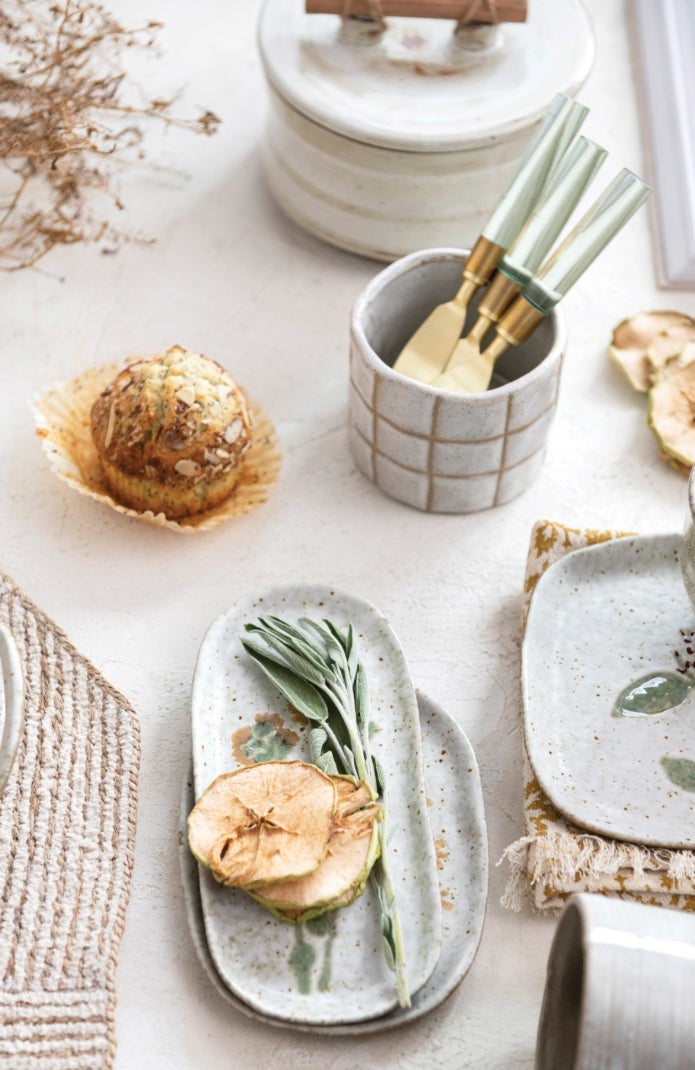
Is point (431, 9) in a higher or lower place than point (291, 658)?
higher

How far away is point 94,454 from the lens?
0.79 meters

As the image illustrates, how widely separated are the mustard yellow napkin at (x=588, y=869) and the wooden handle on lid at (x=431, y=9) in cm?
64

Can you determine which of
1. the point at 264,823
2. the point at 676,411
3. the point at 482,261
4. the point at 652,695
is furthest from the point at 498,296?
the point at 264,823

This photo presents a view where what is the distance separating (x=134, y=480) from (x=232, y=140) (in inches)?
18.5

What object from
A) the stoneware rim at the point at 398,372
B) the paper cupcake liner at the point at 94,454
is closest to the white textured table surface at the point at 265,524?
the paper cupcake liner at the point at 94,454

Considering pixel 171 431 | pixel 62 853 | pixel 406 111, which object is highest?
pixel 406 111

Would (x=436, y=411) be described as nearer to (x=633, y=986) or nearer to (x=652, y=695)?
(x=652, y=695)

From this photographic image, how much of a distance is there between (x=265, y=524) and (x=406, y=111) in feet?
1.13

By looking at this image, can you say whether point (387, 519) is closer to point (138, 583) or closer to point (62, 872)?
point (138, 583)

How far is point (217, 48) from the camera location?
112 cm

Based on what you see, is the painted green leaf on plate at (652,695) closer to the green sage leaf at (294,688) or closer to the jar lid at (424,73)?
the green sage leaf at (294,688)

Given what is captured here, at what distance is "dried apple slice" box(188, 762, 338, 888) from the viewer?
55 centimetres

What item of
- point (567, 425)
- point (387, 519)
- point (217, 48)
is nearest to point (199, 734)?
point (387, 519)

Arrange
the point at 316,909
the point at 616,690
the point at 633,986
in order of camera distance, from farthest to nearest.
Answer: the point at 616,690, the point at 316,909, the point at 633,986
